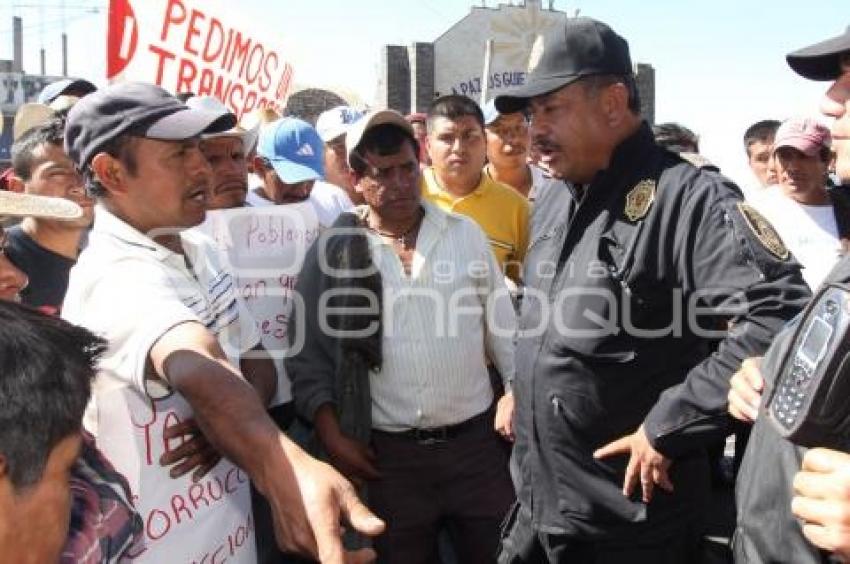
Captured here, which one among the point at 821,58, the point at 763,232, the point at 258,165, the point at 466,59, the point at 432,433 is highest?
the point at 466,59

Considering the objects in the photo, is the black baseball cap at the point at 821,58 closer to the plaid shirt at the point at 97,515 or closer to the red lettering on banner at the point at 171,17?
the plaid shirt at the point at 97,515

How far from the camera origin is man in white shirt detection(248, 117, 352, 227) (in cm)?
376

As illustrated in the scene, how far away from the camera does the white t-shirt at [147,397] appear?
1590 mm

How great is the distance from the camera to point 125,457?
5.63 ft

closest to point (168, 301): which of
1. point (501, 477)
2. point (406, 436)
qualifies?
point (406, 436)

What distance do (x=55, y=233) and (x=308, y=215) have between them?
1.00 metres

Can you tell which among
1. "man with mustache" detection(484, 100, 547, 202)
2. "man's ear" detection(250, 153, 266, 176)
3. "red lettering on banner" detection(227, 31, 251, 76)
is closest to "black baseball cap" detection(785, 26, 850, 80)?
"man's ear" detection(250, 153, 266, 176)

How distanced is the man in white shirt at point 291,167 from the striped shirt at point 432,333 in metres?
0.96

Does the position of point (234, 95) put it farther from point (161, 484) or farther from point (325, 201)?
point (161, 484)

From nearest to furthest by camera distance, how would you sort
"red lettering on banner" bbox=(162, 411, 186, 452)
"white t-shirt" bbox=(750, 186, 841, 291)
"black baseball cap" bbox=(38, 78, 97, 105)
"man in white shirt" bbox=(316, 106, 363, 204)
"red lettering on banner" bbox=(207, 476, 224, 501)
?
"red lettering on banner" bbox=(162, 411, 186, 452)
"red lettering on banner" bbox=(207, 476, 224, 501)
"white t-shirt" bbox=(750, 186, 841, 291)
"black baseball cap" bbox=(38, 78, 97, 105)
"man in white shirt" bbox=(316, 106, 363, 204)

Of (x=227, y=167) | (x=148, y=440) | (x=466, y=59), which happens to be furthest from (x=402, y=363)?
(x=466, y=59)

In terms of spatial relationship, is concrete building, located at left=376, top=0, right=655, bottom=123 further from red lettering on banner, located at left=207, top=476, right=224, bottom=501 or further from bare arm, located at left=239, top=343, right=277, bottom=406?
red lettering on banner, located at left=207, top=476, right=224, bottom=501

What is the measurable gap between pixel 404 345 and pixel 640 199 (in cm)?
100

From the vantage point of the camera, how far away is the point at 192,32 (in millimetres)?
4465
